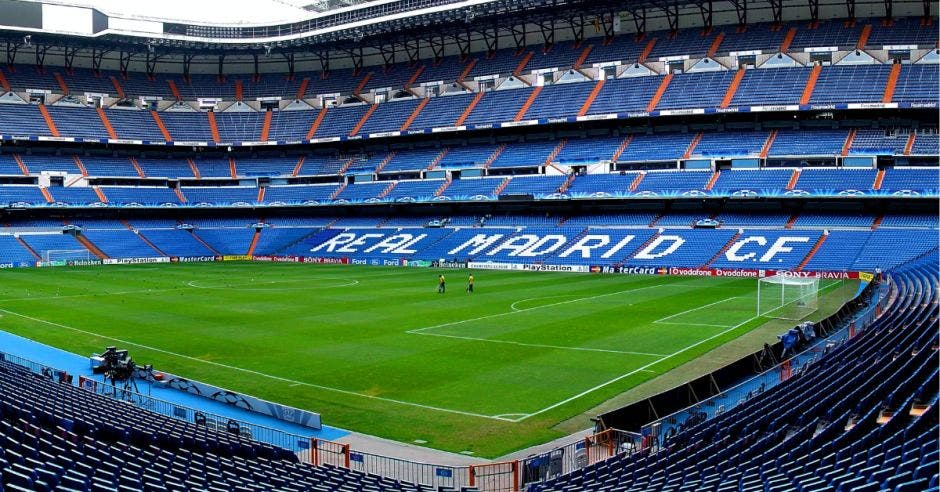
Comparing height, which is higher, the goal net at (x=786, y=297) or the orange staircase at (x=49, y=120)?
the orange staircase at (x=49, y=120)

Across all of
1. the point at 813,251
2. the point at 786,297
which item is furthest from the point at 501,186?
the point at 786,297

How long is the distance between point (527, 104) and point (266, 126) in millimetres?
35166

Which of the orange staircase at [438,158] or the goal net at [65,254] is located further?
the orange staircase at [438,158]

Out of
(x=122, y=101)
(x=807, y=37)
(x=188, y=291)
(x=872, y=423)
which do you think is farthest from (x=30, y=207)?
(x=872, y=423)

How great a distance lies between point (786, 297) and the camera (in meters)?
41.6

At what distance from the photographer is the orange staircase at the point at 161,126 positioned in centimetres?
9762

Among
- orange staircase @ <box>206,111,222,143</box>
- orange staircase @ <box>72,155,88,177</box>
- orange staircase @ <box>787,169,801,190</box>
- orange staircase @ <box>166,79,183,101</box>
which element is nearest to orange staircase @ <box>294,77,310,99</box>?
orange staircase @ <box>206,111,222,143</box>

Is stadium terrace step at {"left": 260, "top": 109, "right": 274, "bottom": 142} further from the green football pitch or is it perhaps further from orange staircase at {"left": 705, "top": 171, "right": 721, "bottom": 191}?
orange staircase at {"left": 705, "top": 171, "right": 721, "bottom": 191}

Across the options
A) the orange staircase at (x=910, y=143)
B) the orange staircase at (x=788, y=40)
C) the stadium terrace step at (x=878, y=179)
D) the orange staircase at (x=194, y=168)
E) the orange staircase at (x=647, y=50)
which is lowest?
the stadium terrace step at (x=878, y=179)

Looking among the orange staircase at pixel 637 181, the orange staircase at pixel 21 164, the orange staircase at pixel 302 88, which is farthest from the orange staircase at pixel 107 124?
the orange staircase at pixel 637 181

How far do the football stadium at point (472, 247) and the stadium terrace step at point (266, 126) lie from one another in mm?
274

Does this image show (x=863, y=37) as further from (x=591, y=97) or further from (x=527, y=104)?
(x=527, y=104)

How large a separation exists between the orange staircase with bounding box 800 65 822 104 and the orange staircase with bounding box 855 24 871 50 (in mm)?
3896

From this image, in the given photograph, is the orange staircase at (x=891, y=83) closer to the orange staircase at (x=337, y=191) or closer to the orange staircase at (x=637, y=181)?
the orange staircase at (x=637, y=181)
